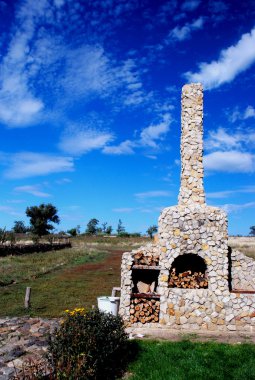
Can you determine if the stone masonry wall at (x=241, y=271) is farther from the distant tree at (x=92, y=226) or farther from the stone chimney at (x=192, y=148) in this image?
the distant tree at (x=92, y=226)

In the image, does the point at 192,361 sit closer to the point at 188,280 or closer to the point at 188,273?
the point at 188,280

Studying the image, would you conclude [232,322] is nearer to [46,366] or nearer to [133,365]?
[133,365]

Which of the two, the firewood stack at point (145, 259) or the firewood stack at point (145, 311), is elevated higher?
the firewood stack at point (145, 259)

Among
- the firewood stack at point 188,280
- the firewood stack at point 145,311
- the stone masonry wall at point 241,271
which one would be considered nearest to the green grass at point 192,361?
the firewood stack at point 145,311

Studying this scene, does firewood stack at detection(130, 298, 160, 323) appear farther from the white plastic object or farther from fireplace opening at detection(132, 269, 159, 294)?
the white plastic object

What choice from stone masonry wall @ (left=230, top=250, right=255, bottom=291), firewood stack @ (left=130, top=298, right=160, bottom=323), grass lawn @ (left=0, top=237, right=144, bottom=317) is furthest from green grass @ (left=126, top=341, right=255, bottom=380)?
grass lawn @ (left=0, top=237, right=144, bottom=317)

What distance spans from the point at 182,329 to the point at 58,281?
11.6 meters

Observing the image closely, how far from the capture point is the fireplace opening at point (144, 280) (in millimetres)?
13055

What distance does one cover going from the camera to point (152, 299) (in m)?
12.4

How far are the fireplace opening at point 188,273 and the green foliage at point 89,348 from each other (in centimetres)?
410

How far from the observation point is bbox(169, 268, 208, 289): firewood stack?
40.9ft

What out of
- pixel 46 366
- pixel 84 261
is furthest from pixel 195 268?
pixel 84 261

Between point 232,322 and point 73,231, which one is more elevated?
point 73,231

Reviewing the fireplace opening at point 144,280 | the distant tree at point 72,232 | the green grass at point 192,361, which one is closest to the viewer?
the green grass at point 192,361
